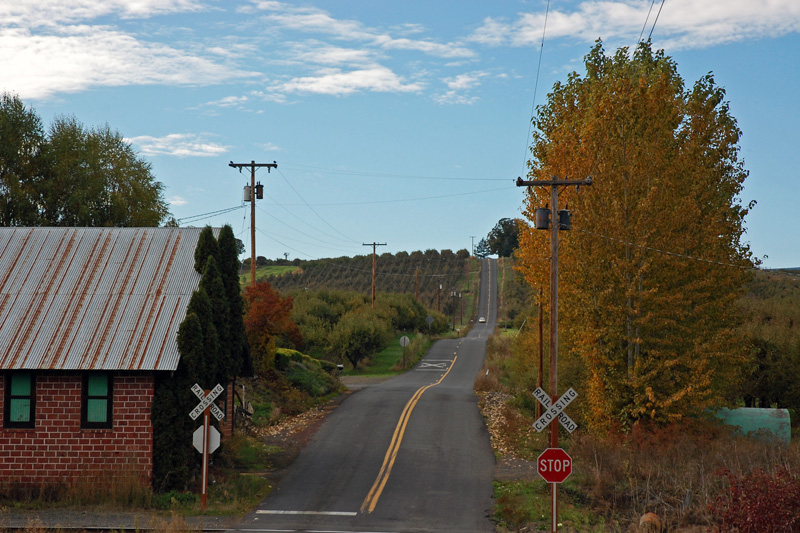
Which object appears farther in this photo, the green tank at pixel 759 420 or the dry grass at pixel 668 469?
the green tank at pixel 759 420

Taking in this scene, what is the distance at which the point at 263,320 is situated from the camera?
34.7 meters

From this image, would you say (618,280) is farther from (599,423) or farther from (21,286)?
(21,286)

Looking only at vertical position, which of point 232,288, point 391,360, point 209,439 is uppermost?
point 232,288

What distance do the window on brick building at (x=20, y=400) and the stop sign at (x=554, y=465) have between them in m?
12.7

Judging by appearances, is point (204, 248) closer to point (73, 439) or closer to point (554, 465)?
point (73, 439)

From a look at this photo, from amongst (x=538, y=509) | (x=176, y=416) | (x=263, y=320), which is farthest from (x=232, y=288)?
(x=263, y=320)

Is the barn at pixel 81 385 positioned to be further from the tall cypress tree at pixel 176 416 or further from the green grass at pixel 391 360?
the green grass at pixel 391 360

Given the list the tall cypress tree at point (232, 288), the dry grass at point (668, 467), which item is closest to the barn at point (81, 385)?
the tall cypress tree at point (232, 288)

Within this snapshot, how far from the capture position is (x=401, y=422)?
30.2 meters

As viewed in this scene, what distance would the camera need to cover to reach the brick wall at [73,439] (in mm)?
18797

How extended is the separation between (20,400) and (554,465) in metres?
13.3

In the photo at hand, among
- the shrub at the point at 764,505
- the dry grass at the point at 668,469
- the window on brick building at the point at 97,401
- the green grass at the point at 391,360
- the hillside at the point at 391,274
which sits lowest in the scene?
the green grass at the point at 391,360

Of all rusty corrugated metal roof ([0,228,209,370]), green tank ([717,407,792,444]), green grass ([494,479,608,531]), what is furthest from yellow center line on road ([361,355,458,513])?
green tank ([717,407,792,444])

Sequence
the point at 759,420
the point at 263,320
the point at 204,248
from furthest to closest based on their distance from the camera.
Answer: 1. the point at 263,320
2. the point at 759,420
3. the point at 204,248
